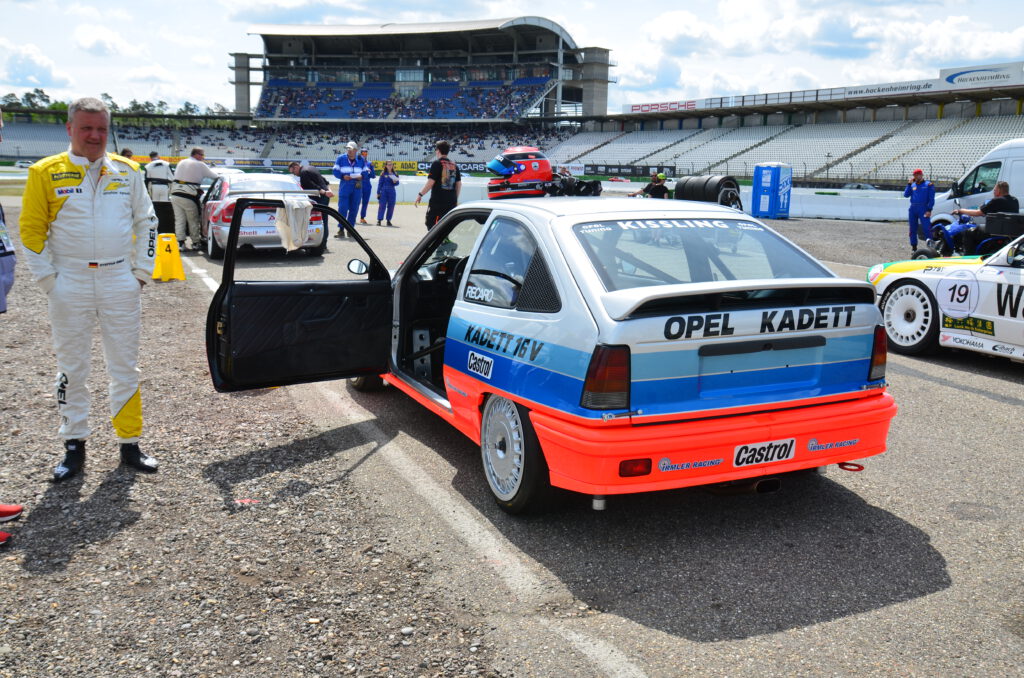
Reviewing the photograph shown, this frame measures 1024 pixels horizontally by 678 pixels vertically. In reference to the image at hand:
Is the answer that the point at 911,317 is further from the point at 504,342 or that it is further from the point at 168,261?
the point at 168,261

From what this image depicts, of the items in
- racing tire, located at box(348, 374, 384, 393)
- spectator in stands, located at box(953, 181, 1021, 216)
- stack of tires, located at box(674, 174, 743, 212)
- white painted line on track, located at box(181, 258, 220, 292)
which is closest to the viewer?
racing tire, located at box(348, 374, 384, 393)

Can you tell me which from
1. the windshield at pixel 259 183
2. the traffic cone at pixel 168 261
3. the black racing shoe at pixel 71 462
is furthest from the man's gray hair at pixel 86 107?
the windshield at pixel 259 183

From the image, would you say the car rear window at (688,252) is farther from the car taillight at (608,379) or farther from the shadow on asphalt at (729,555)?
the shadow on asphalt at (729,555)

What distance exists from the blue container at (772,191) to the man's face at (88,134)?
75.9ft

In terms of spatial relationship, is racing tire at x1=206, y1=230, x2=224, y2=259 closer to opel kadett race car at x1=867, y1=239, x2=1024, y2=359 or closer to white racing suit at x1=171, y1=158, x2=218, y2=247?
white racing suit at x1=171, y1=158, x2=218, y2=247

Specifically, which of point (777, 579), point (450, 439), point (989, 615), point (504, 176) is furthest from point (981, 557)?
point (504, 176)

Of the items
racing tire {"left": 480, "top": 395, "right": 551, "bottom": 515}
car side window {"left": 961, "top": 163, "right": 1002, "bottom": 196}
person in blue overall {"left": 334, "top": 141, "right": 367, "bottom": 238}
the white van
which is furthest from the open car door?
car side window {"left": 961, "top": 163, "right": 1002, "bottom": 196}

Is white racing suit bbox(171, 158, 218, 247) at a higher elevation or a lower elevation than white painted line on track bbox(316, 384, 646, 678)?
higher

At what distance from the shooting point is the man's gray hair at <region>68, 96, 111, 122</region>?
3.87m

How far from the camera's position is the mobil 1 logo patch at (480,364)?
391 cm

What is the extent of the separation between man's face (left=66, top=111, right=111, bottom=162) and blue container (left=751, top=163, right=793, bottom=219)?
23.1 meters

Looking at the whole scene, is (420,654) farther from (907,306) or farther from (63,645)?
(907,306)

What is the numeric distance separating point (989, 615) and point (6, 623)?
349 centimetres

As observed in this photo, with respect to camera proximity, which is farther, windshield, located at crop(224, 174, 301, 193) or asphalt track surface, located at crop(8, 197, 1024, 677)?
windshield, located at crop(224, 174, 301, 193)
